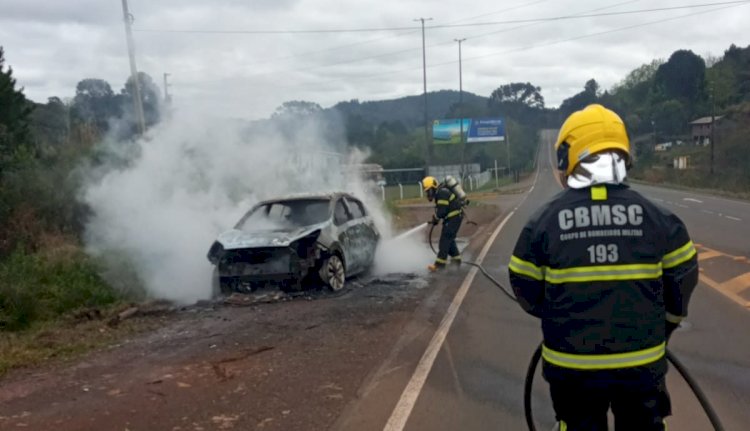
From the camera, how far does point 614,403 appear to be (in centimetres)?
296

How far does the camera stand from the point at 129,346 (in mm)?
8555

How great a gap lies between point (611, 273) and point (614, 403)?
530mm

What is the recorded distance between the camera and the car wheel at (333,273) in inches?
447

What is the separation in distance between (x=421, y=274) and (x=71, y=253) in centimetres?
612

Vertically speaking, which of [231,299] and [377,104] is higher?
[377,104]

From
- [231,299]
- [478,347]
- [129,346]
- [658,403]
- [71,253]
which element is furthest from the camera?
[71,253]

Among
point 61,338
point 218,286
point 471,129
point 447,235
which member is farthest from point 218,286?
point 471,129

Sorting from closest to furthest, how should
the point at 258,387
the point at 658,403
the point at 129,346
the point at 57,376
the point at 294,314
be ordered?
1. the point at 658,403
2. the point at 258,387
3. the point at 57,376
4. the point at 129,346
5. the point at 294,314

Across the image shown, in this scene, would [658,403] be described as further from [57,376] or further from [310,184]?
[310,184]

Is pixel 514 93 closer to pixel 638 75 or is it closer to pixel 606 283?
pixel 638 75

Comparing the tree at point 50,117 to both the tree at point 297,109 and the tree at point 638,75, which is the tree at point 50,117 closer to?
the tree at point 297,109

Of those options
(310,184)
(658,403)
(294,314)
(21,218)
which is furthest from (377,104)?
(658,403)

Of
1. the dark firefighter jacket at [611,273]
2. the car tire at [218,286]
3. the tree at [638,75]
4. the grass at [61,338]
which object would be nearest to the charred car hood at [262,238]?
the car tire at [218,286]

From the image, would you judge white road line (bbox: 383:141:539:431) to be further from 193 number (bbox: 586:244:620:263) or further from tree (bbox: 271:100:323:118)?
tree (bbox: 271:100:323:118)
